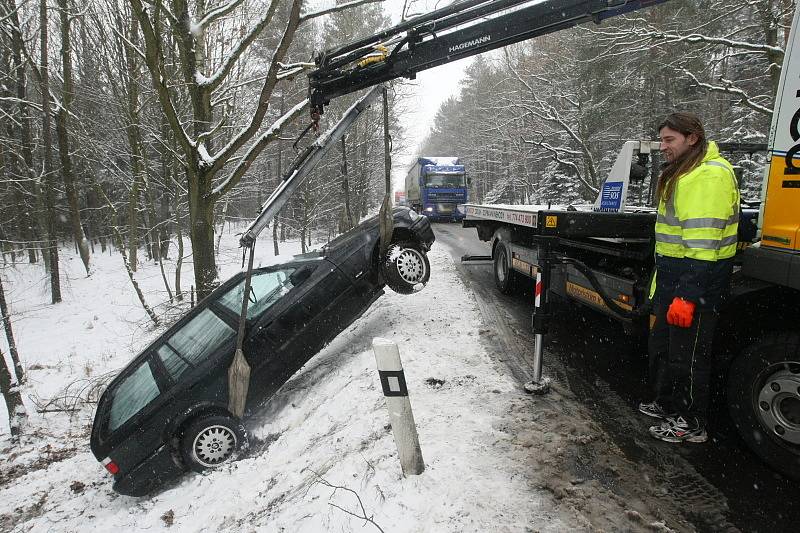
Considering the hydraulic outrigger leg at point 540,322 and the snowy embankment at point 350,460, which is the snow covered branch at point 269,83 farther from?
the hydraulic outrigger leg at point 540,322

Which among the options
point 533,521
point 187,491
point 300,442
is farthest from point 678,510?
point 187,491

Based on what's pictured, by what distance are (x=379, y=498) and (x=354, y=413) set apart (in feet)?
4.80

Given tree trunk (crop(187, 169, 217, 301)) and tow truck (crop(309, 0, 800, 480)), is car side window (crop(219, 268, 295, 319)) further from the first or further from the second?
tree trunk (crop(187, 169, 217, 301))

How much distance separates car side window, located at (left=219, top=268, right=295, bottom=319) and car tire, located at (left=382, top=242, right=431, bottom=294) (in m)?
1.21

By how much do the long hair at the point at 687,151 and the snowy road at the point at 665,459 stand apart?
1732 mm

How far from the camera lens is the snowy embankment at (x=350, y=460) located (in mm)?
2500

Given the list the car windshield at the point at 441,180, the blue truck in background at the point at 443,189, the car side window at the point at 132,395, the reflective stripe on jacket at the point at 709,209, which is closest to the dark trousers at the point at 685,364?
the reflective stripe on jacket at the point at 709,209

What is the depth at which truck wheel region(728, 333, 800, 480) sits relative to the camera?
257 cm

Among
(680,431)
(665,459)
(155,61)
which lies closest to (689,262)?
(680,431)

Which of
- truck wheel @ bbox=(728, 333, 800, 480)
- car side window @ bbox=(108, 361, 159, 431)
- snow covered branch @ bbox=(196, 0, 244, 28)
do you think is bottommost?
car side window @ bbox=(108, 361, 159, 431)

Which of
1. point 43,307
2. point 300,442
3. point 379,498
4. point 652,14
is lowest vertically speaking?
point 43,307

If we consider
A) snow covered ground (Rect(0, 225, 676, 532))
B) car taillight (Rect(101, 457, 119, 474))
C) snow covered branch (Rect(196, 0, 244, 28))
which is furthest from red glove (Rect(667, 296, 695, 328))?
snow covered branch (Rect(196, 0, 244, 28))

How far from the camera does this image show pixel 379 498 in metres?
2.59

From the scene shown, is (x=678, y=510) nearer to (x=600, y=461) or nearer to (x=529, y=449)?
(x=600, y=461)
